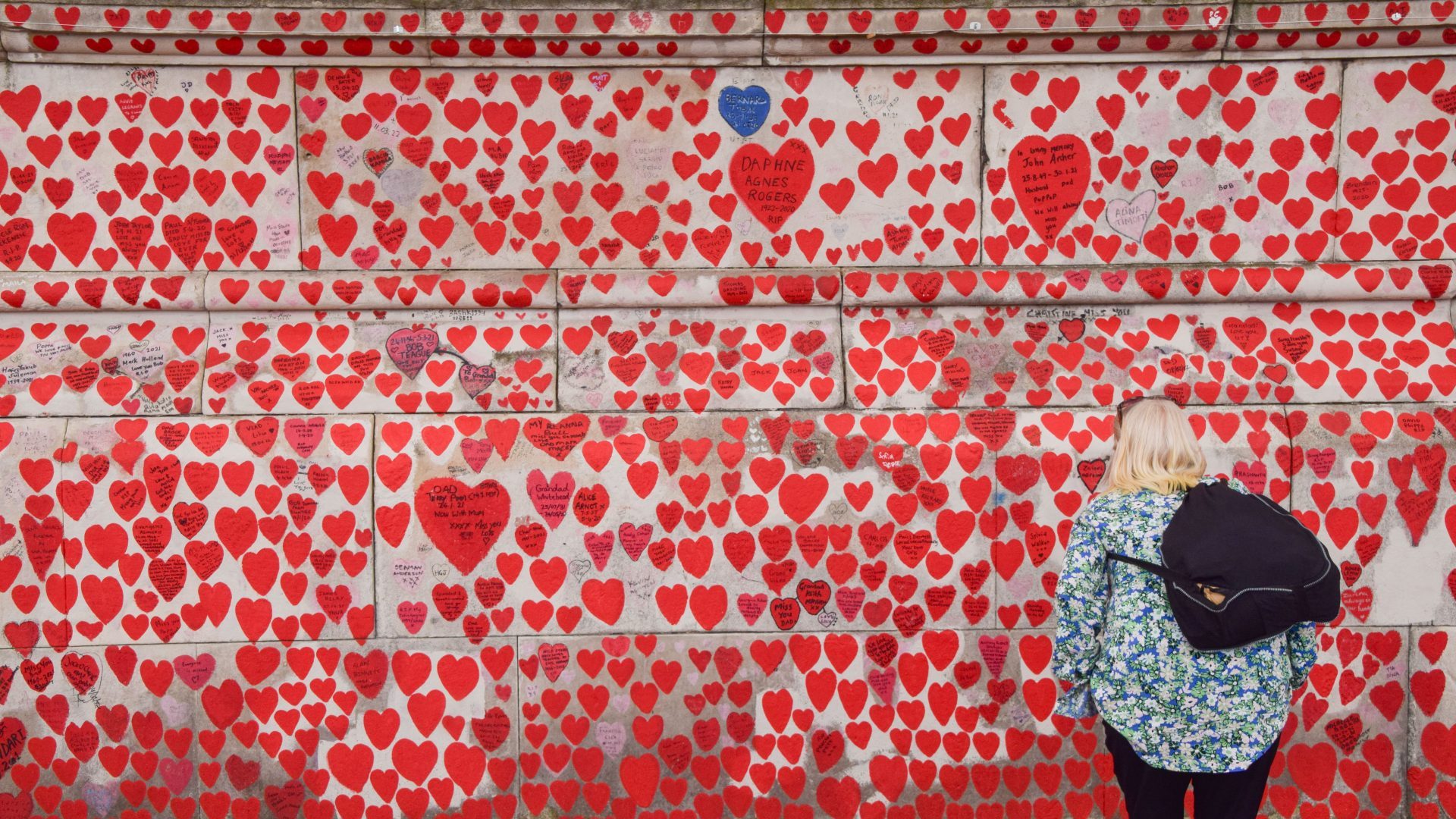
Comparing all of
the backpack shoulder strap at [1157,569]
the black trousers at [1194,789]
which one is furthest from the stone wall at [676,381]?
the backpack shoulder strap at [1157,569]

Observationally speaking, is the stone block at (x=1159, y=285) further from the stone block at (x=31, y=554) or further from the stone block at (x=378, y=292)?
the stone block at (x=31, y=554)

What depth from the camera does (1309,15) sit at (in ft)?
13.8

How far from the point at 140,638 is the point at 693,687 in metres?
2.52

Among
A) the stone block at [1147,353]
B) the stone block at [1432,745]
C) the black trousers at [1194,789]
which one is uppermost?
the stone block at [1147,353]

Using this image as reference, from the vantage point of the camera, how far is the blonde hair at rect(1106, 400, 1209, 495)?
9.32 ft

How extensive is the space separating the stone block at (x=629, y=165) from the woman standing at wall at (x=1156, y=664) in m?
1.80

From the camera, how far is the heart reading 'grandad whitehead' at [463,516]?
412 centimetres

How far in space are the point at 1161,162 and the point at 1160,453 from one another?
2118mm

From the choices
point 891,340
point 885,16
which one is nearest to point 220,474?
point 891,340

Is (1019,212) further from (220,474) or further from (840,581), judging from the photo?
(220,474)

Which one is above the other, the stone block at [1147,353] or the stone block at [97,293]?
the stone block at [97,293]

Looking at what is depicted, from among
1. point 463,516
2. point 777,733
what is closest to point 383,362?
point 463,516

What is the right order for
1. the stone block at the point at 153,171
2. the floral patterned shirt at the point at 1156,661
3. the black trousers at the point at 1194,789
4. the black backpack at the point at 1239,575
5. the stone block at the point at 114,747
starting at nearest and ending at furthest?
the black backpack at the point at 1239,575, the floral patterned shirt at the point at 1156,661, the black trousers at the point at 1194,789, the stone block at the point at 114,747, the stone block at the point at 153,171

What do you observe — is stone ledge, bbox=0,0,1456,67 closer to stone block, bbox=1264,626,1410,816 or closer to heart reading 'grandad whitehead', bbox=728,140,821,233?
heart reading 'grandad whitehead', bbox=728,140,821,233
